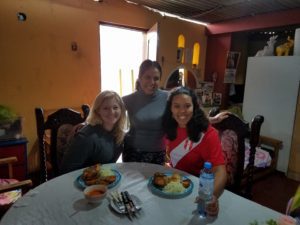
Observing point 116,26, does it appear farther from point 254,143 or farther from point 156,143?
point 254,143

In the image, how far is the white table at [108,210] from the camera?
899 mm

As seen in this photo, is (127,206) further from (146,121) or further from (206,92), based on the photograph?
(206,92)

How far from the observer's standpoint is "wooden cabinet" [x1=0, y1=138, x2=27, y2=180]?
216cm

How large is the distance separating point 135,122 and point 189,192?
0.71 metres

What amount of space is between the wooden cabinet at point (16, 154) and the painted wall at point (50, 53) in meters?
0.53

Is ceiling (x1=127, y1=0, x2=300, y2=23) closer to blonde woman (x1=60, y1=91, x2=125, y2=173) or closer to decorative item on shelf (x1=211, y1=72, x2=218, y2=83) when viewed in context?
decorative item on shelf (x1=211, y1=72, x2=218, y2=83)

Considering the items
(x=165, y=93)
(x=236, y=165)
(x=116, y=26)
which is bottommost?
(x=236, y=165)

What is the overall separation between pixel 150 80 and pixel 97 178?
2.64ft

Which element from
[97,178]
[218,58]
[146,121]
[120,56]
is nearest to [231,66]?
[218,58]

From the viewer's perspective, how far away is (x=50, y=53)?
2.72 metres

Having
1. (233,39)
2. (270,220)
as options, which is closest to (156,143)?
(270,220)

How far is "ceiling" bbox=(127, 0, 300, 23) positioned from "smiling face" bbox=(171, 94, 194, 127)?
2085mm

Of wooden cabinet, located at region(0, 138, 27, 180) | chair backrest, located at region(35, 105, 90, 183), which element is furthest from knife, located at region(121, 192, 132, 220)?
wooden cabinet, located at region(0, 138, 27, 180)

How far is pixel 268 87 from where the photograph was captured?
3.12 metres
